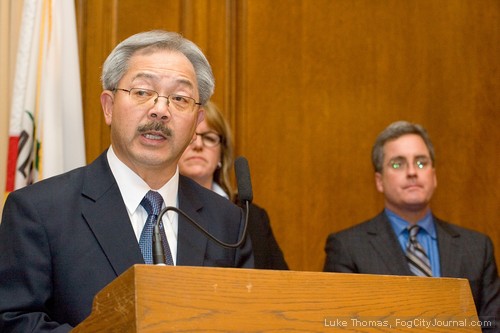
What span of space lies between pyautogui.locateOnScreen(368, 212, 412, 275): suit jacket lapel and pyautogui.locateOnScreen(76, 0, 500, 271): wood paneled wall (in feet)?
1.78

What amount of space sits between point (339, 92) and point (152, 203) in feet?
8.22

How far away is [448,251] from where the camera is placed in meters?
4.29

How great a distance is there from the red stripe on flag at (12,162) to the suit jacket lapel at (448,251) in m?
2.15

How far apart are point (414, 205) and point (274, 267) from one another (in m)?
0.91

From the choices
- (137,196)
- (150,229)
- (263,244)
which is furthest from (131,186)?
(263,244)

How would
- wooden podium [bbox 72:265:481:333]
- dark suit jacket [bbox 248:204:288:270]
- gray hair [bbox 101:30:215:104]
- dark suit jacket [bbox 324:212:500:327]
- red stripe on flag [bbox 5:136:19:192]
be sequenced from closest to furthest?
wooden podium [bbox 72:265:481:333], gray hair [bbox 101:30:215:104], red stripe on flag [bbox 5:136:19:192], dark suit jacket [bbox 248:204:288:270], dark suit jacket [bbox 324:212:500:327]

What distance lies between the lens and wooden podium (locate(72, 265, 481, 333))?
1.67 m

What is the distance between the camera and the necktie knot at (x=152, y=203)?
2625 mm

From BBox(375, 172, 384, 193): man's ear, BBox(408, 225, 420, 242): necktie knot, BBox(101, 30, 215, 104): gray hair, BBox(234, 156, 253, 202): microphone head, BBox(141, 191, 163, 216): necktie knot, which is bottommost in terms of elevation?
BBox(408, 225, 420, 242): necktie knot

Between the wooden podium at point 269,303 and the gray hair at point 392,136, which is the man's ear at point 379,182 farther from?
the wooden podium at point 269,303

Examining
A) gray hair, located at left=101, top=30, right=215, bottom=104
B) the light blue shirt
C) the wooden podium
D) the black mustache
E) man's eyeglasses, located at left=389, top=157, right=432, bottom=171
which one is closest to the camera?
the wooden podium

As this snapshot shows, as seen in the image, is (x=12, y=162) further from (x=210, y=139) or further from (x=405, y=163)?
(x=405, y=163)

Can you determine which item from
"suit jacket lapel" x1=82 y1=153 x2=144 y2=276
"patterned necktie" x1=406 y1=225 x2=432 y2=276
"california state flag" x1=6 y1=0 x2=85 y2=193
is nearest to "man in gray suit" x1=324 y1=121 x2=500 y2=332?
"patterned necktie" x1=406 y1=225 x2=432 y2=276

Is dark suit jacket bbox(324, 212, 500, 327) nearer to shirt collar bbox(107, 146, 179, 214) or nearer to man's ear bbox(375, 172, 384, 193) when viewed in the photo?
man's ear bbox(375, 172, 384, 193)
